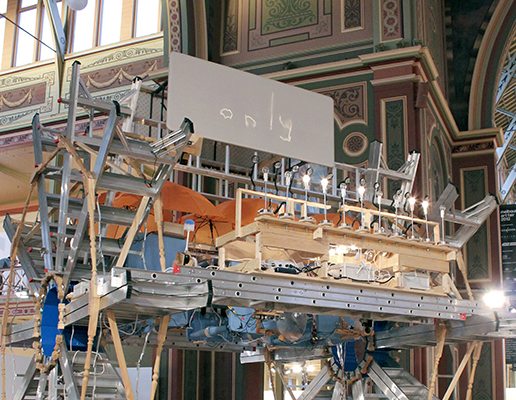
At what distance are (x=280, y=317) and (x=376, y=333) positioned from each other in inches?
57.6

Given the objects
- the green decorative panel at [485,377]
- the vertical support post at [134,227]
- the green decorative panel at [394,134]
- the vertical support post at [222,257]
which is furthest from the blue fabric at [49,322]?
the green decorative panel at [485,377]

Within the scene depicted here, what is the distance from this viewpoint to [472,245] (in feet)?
45.8

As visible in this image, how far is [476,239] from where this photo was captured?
1398cm

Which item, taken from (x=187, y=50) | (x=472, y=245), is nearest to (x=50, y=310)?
(x=187, y=50)

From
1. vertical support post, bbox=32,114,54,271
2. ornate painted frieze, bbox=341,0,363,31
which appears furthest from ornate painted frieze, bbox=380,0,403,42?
vertical support post, bbox=32,114,54,271

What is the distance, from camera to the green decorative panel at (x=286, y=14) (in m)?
12.5

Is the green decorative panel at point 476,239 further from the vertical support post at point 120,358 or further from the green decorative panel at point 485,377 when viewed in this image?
the vertical support post at point 120,358

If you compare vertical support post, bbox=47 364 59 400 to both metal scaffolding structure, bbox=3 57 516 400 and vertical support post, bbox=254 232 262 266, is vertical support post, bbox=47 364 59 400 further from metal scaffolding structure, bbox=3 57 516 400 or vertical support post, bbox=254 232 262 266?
vertical support post, bbox=254 232 262 266

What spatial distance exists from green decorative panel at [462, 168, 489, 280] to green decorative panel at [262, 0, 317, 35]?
493 cm

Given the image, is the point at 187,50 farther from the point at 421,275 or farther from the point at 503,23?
the point at 421,275

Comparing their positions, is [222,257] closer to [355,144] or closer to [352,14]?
[355,144]

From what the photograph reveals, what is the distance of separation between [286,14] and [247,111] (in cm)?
666

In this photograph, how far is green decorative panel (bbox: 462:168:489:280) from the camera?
13.7m

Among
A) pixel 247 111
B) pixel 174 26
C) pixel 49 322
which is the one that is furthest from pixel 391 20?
pixel 49 322
